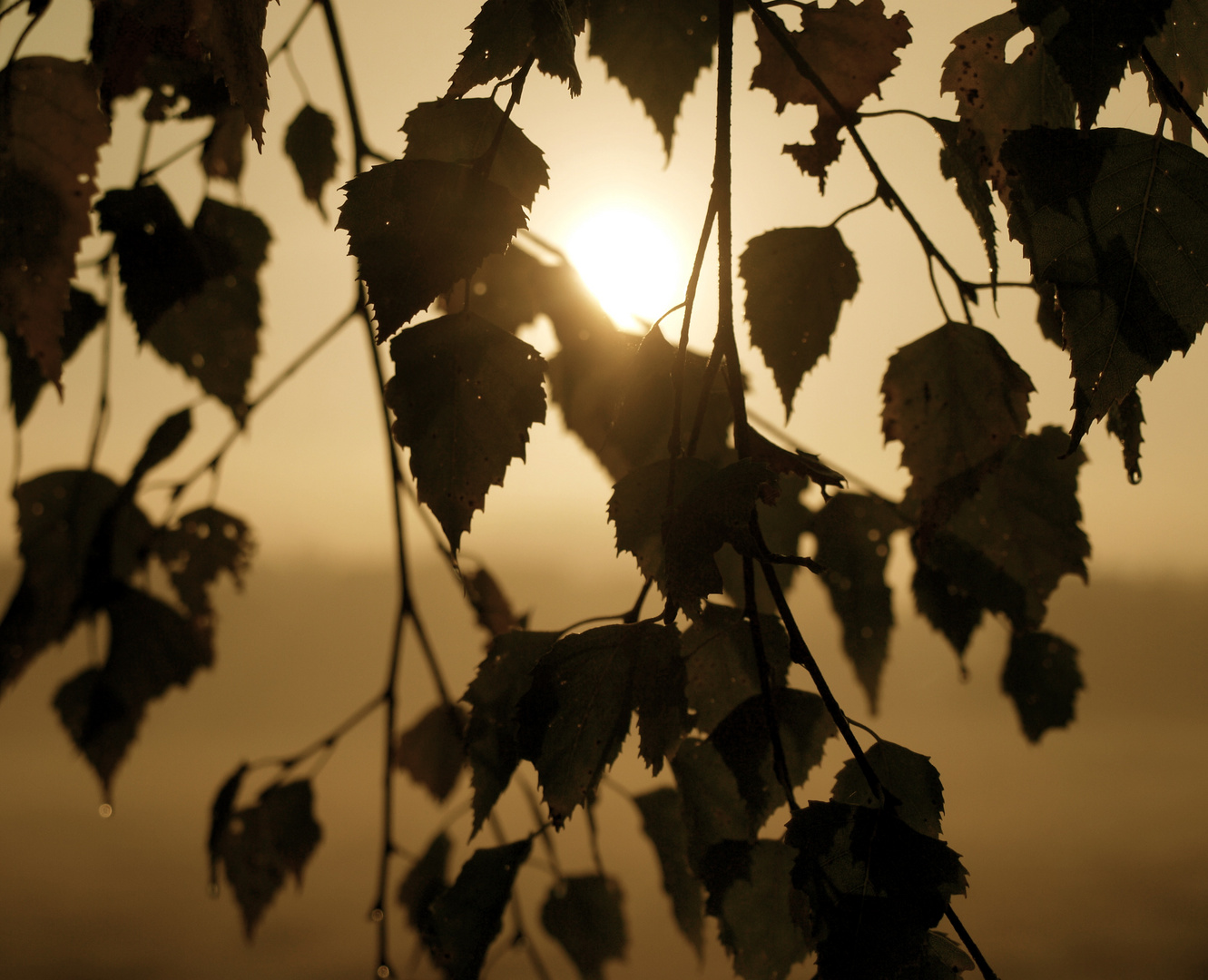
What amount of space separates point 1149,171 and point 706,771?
0.60ft

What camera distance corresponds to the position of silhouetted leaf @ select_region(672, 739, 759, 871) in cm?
27

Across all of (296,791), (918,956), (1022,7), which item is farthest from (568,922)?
(1022,7)

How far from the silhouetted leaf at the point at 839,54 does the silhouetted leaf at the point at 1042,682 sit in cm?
26

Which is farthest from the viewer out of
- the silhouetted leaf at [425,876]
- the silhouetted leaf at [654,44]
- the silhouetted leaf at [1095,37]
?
the silhouetted leaf at [425,876]

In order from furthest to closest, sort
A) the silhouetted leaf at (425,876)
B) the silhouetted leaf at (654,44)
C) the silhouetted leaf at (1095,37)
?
1. the silhouetted leaf at (425,876)
2. the silhouetted leaf at (654,44)
3. the silhouetted leaf at (1095,37)

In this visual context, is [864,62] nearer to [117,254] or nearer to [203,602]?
[117,254]

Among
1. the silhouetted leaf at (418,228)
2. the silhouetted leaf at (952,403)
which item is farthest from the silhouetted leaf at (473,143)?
the silhouetted leaf at (952,403)

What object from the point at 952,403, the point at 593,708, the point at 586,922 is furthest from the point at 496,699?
the point at 586,922

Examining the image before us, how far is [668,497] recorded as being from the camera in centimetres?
19

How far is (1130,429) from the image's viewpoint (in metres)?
0.22

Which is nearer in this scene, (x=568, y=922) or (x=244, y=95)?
(x=244, y=95)

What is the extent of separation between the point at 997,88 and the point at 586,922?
0.39m

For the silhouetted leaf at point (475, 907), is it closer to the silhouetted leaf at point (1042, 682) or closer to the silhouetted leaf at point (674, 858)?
the silhouetted leaf at point (674, 858)

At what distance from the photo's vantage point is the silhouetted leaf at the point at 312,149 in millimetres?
437
